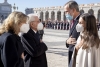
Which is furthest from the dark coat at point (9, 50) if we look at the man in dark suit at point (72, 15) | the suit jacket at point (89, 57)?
the man in dark suit at point (72, 15)

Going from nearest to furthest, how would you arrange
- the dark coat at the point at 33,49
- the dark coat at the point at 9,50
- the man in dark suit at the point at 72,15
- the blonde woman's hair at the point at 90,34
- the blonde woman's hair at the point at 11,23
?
the dark coat at the point at 9,50
the blonde woman's hair at the point at 11,23
the blonde woman's hair at the point at 90,34
the dark coat at the point at 33,49
the man in dark suit at the point at 72,15

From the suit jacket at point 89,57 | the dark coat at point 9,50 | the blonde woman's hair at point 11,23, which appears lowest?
the suit jacket at point 89,57

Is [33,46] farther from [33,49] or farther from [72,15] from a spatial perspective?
[72,15]

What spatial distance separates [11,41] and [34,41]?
2.47ft

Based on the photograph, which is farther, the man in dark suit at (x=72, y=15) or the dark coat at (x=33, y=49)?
the man in dark suit at (x=72, y=15)

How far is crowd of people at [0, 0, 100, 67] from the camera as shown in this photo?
2752 millimetres

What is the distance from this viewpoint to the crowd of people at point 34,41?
108 inches

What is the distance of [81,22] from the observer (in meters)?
3.32

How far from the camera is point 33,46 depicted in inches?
133

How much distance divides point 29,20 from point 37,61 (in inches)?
28.7

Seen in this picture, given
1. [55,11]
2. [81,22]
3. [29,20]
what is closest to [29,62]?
[29,20]

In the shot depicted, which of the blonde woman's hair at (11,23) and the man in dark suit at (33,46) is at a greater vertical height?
the blonde woman's hair at (11,23)

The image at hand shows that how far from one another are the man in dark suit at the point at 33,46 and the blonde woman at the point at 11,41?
41 cm

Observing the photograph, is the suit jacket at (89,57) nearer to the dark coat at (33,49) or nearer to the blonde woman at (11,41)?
the dark coat at (33,49)
